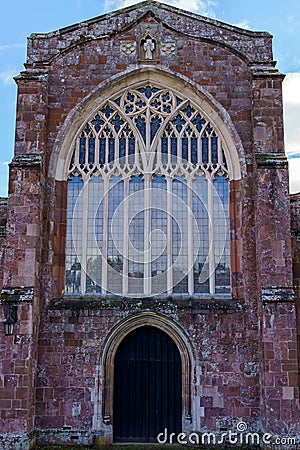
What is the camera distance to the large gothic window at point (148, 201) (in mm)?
14023

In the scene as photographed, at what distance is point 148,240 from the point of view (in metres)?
14.2

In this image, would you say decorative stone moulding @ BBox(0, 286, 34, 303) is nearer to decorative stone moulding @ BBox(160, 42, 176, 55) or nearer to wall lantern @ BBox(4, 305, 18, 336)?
wall lantern @ BBox(4, 305, 18, 336)

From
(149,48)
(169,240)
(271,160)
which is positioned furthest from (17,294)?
(149,48)

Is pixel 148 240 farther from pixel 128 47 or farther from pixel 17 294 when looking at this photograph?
pixel 128 47

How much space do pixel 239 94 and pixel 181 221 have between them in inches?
149

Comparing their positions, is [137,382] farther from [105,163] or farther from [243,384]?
[105,163]

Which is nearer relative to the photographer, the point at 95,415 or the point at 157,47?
the point at 95,415

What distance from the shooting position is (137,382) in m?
13.5

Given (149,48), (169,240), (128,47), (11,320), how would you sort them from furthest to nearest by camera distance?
(128,47) < (149,48) < (169,240) < (11,320)

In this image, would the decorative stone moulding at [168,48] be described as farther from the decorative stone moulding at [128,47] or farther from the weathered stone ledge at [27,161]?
the weathered stone ledge at [27,161]

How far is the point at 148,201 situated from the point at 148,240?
102 centimetres

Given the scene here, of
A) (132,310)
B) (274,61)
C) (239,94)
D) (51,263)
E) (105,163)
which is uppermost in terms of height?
(274,61)

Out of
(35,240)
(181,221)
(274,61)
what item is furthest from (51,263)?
(274,61)

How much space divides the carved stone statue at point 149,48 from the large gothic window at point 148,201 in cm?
85
